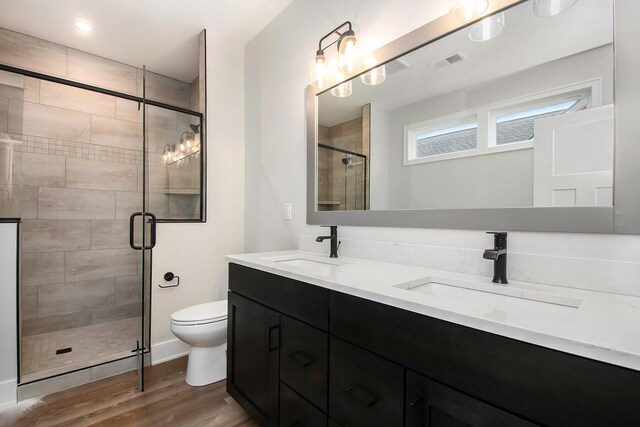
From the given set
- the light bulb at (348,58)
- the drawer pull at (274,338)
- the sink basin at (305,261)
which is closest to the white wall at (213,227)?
the sink basin at (305,261)

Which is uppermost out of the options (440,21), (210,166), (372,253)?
(440,21)

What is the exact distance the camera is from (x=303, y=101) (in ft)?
6.88

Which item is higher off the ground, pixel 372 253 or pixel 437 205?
pixel 437 205

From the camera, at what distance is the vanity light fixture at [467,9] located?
46.1 inches

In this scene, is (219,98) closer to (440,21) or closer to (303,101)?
(303,101)

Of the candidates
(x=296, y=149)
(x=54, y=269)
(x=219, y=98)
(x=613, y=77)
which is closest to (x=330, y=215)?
(x=296, y=149)

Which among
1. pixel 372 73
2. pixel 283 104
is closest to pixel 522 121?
pixel 372 73

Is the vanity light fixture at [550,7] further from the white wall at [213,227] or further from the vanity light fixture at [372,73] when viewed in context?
the white wall at [213,227]

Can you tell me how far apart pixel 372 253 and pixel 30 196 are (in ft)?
9.45

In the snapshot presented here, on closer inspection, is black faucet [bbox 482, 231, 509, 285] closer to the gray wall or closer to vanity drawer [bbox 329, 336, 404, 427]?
the gray wall

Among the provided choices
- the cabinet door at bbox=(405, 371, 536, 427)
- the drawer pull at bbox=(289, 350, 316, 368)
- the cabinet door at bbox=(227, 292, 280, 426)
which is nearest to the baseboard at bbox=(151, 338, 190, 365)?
the cabinet door at bbox=(227, 292, 280, 426)

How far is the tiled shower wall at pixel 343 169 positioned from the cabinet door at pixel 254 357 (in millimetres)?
780

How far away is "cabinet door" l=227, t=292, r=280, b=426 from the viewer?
1317 mm

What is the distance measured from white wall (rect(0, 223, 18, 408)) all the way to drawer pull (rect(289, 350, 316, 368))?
5.60ft
